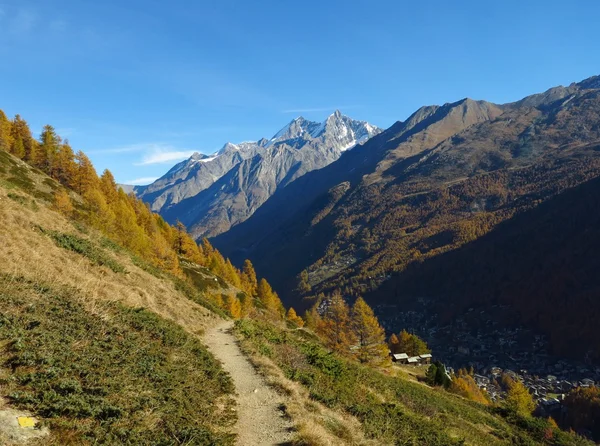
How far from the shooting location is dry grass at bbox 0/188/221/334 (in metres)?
19.0

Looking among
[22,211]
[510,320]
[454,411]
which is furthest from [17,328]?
[510,320]

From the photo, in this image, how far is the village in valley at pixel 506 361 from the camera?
11300 cm

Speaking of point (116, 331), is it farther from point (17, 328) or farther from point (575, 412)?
point (575, 412)

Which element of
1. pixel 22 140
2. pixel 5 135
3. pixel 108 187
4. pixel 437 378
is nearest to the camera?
pixel 437 378

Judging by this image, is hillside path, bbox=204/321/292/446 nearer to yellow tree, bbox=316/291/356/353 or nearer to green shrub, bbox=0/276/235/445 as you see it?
green shrub, bbox=0/276/235/445

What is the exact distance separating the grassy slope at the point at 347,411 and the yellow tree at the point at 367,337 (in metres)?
27.1

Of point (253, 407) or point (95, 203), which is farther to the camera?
point (95, 203)

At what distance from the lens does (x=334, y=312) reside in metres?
62.2

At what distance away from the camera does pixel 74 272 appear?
2170 cm

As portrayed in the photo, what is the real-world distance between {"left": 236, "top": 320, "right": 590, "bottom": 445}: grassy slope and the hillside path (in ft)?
2.04

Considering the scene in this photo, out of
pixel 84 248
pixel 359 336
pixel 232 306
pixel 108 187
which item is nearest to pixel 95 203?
pixel 108 187

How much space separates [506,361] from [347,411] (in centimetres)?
17181

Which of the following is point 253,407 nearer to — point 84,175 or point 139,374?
point 139,374

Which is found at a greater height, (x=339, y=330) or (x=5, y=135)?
(x=5, y=135)
